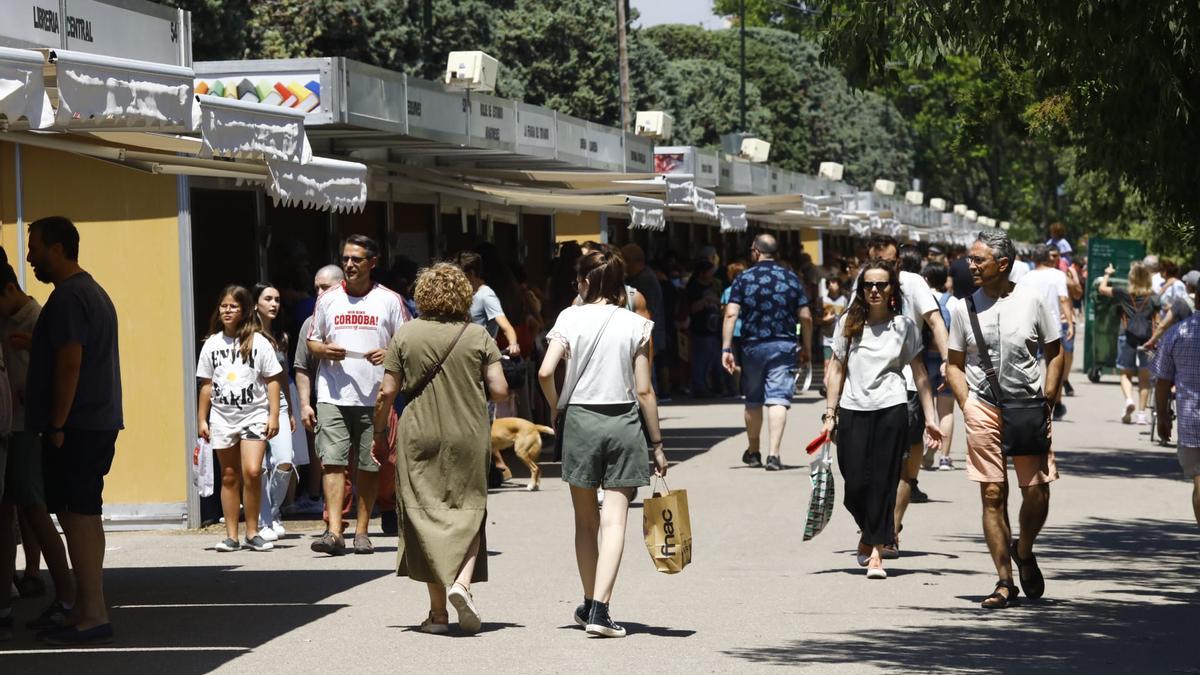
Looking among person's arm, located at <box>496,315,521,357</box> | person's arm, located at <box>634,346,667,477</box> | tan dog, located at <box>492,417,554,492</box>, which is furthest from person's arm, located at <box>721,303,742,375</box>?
person's arm, located at <box>634,346,667,477</box>

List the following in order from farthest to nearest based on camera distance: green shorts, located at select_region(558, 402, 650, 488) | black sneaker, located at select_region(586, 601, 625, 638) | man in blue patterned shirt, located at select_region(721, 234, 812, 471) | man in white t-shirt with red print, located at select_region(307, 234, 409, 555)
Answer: man in blue patterned shirt, located at select_region(721, 234, 812, 471), man in white t-shirt with red print, located at select_region(307, 234, 409, 555), green shorts, located at select_region(558, 402, 650, 488), black sneaker, located at select_region(586, 601, 625, 638)

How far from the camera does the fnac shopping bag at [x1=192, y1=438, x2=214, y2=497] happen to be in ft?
37.8

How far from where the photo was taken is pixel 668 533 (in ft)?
27.3

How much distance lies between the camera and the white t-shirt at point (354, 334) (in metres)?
10.3

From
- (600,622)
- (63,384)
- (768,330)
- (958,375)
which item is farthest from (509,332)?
(63,384)

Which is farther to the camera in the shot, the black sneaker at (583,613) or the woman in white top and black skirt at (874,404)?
the woman in white top and black skirt at (874,404)

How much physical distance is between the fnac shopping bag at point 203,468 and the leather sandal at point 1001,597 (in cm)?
488

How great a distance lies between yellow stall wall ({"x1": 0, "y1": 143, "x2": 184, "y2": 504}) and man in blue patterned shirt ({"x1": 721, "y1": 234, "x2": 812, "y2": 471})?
482 centimetres

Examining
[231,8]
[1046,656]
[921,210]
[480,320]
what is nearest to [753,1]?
[921,210]

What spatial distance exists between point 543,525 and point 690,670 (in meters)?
4.69

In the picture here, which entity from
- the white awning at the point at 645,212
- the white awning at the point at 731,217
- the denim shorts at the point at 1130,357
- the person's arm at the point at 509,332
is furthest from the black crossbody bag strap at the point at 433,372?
the denim shorts at the point at 1130,357

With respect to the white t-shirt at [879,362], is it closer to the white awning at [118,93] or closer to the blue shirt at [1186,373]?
the blue shirt at [1186,373]

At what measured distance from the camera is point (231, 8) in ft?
140

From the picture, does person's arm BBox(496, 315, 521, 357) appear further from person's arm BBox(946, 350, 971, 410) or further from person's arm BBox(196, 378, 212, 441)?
person's arm BBox(946, 350, 971, 410)
